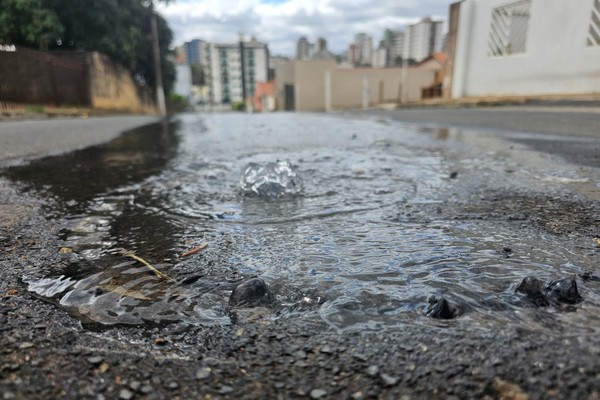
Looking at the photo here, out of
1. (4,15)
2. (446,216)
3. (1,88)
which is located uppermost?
(4,15)

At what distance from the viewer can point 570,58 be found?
35.2 ft

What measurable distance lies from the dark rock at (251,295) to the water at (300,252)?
0.03 m

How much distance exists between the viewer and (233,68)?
307 feet

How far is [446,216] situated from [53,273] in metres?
1.62

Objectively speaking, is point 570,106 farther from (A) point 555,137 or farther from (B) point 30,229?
(B) point 30,229

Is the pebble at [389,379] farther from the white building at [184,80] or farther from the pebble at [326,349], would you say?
the white building at [184,80]

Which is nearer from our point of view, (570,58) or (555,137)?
(555,137)

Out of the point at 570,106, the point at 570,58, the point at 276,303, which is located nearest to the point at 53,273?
the point at 276,303

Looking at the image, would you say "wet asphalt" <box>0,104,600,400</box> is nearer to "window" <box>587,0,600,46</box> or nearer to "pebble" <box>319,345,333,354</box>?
"pebble" <box>319,345,333,354</box>

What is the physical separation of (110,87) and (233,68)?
79442 millimetres

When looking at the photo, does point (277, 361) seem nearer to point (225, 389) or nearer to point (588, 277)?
point (225, 389)

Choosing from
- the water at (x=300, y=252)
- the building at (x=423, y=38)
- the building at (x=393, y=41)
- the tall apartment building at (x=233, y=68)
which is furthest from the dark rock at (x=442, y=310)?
the tall apartment building at (x=233, y=68)

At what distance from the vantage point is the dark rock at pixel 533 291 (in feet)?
3.46

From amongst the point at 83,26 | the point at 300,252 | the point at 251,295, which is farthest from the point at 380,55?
the point at 251,295
